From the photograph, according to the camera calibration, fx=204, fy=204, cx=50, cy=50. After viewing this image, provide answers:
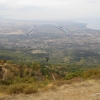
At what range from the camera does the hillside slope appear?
358 inches

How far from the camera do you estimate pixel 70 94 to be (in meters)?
9.59

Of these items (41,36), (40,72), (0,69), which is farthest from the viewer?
(41,36)

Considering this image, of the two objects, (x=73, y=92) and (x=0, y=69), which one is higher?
→ (x=73, y=92)

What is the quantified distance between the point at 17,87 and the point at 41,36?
179m

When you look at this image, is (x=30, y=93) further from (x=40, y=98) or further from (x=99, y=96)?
(x=99, y=96)

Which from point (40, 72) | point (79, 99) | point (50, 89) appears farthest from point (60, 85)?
point (40, 72)

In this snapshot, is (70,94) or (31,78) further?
(31,78)

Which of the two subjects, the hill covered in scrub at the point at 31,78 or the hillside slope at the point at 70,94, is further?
the hill covered in scrub at the point at 31,78

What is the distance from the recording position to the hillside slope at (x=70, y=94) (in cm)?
909

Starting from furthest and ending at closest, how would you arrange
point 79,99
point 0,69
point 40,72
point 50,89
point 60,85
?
point 40,72, point 0,69, point 60,85, point 50,89, point 79,99

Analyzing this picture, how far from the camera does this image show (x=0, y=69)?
86.4 ft

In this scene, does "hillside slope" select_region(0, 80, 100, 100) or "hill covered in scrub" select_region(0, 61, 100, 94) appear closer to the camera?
"hillside slope" select_region(0, 80, 100, 100)

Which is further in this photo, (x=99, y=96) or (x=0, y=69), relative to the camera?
(x=0, y=69)

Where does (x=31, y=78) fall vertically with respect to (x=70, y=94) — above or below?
below
